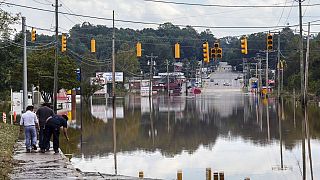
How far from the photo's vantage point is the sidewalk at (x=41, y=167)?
55.8ft

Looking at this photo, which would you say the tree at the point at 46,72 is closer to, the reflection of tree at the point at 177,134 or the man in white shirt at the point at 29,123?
the reflection of tree at the point at 177,134

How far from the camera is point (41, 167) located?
18812 millimetres

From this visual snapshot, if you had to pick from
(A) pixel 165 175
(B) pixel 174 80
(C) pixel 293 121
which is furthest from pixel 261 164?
(B) pixel 174 80

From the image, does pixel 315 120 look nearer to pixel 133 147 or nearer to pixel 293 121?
pixel 293 121

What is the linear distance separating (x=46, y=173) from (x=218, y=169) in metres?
6.88

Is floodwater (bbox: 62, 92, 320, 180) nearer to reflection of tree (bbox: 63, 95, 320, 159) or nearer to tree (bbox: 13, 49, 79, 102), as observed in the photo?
Result: reflection of tree (bbox: 63, 95, 320, 159)

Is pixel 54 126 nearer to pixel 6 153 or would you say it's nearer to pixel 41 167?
pixel 6 153

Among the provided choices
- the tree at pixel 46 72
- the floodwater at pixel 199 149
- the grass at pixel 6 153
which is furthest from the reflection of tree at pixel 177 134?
the tree at pixel 46 72

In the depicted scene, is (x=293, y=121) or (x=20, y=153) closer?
(x=20, y=153)

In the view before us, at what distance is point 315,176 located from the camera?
20.3 metres

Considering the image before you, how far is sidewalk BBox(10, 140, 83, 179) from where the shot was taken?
55.8 feet

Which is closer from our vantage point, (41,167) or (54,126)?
(41,167)

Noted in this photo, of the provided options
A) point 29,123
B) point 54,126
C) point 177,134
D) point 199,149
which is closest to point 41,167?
point 54,126

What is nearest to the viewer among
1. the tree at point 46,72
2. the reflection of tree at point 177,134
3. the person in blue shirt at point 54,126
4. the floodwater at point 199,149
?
the floodwater at point 199,149
